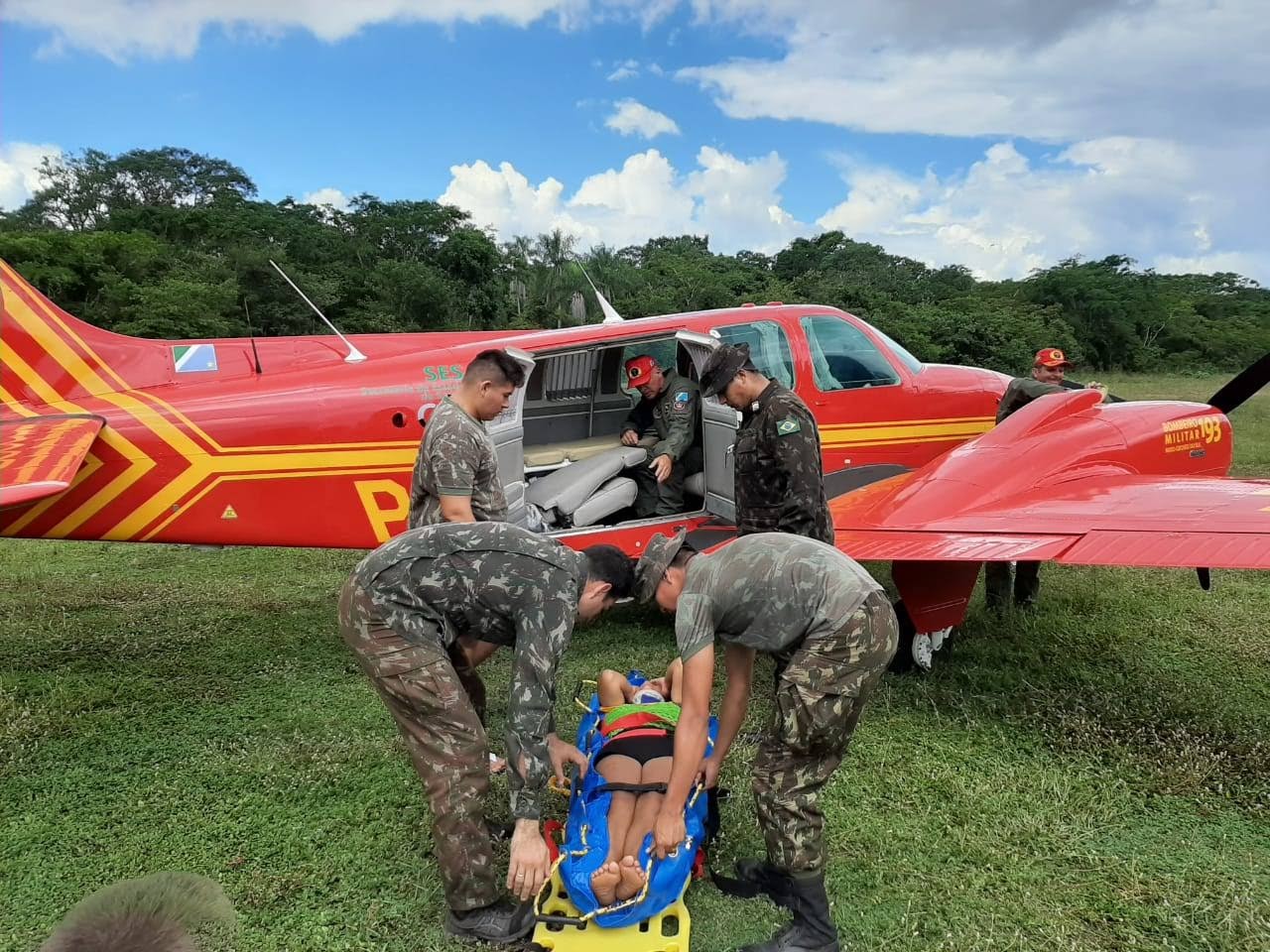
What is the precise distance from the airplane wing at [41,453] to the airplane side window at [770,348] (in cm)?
464

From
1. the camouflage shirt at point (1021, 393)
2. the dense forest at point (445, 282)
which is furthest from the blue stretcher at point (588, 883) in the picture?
the dense forest at point (445, 282)

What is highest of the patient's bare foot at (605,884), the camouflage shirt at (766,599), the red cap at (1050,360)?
the red cap at (1050,360)

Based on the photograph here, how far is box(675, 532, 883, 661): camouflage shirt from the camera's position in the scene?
9.29ft

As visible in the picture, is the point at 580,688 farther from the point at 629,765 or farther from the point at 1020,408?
the point at 1020,408

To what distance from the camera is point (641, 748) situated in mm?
3389

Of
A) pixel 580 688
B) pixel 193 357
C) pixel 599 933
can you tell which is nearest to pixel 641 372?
pixel 580 688

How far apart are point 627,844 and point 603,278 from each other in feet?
130

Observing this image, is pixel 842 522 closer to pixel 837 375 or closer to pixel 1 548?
pixel 837 375

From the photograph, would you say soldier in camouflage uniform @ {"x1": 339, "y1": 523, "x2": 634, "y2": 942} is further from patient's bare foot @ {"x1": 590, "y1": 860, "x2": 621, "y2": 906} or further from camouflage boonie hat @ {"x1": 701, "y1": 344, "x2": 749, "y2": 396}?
camouflage boonie hat @ {"x1": 701, "y1": 344, "x2": 749, "y2": 396}

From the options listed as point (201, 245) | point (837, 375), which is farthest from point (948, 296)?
point (837, 375)

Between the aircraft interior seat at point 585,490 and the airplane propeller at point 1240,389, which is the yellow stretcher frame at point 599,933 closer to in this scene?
the aircraft interior seat at point 585,490

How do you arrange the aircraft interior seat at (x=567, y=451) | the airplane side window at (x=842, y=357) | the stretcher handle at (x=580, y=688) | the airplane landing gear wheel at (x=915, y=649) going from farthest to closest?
the aircraft interior seat at (x=567, y=451)
the airplane side window at (x=842, y=357)
the airplane landing gear wheel at (x=915, y=649)
the stretcher handle at (x=580, y=688)

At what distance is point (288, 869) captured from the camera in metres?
3.42

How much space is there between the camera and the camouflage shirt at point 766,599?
2.83 m
